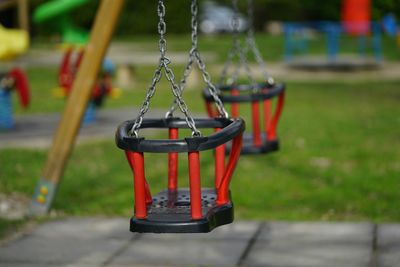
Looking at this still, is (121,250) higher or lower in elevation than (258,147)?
lower

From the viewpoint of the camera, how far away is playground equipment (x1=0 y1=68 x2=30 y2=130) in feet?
32.4

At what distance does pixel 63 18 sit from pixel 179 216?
9020 millimetres

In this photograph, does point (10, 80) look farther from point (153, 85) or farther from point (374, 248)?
point (153, 85)

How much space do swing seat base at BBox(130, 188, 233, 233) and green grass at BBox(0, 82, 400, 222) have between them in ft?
7.21

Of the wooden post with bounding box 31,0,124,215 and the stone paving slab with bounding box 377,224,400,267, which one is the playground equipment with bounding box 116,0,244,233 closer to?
the stone paving slab with bounding box 377,224,400,267

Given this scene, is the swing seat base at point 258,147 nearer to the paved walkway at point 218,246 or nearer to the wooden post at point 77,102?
the paved walkway at point 218,246

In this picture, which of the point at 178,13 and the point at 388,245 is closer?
the point at 388,245

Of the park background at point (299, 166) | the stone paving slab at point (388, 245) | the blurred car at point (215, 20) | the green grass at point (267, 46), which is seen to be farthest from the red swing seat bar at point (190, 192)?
the blurred car at point (215, 20)

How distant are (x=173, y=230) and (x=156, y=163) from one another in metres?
4.94

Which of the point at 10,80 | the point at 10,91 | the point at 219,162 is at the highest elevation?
the point at 219,162

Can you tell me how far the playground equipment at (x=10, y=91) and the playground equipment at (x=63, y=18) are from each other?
1.78 meters

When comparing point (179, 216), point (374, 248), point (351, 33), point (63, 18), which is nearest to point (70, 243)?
point (374, 248)

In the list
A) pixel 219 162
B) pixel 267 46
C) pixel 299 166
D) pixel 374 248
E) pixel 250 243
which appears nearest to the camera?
pixel 219 162

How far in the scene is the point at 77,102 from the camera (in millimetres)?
6086
